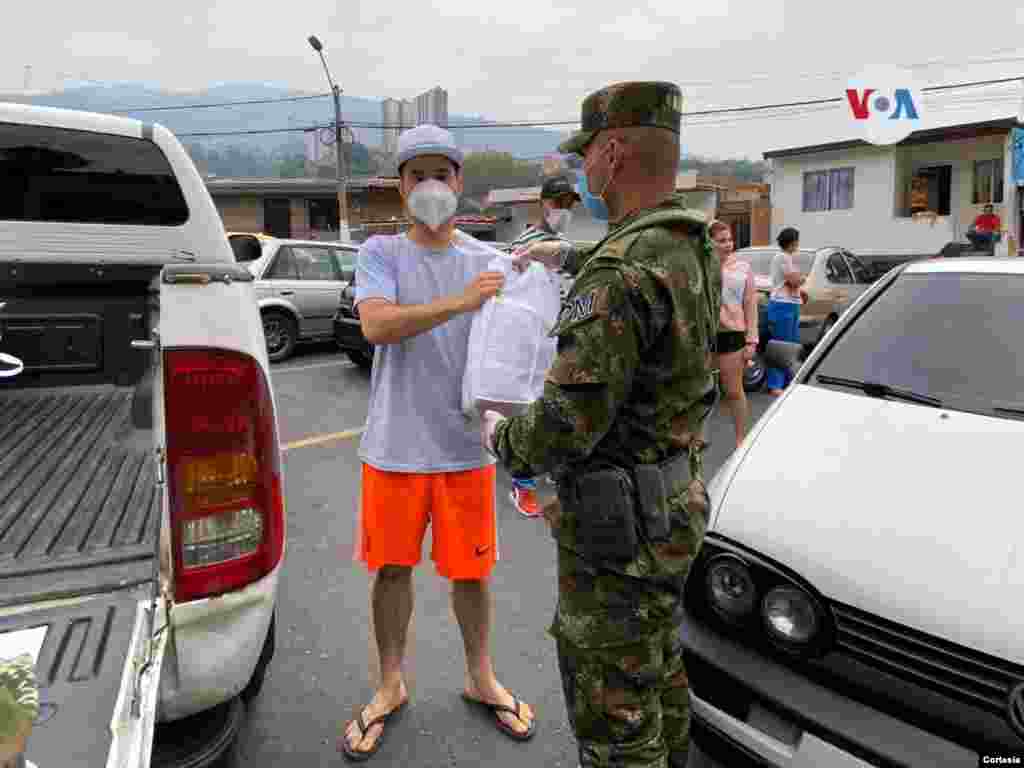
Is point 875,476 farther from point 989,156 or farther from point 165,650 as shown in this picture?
point 989,156

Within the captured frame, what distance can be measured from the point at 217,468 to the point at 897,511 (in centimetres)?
167

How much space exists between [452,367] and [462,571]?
650 millimetres

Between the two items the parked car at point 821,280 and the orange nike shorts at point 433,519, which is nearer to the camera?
the orange nike shorts at point 433,519

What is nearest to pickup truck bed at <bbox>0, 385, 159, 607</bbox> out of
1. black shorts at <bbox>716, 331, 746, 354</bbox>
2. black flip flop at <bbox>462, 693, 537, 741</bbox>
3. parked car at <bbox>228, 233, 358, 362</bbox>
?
black flip flop at <bbox>462, 693, 537, 741</bbox>

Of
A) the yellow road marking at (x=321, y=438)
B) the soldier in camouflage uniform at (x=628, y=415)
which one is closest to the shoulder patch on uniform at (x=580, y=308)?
the soldier in camouflage uniform at (x=628, y=415)

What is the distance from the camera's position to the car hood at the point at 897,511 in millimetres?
1748

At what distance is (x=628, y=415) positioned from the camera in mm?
1752

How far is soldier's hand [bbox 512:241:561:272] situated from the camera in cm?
196

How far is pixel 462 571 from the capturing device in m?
2.49

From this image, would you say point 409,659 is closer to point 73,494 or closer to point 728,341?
point 73,494

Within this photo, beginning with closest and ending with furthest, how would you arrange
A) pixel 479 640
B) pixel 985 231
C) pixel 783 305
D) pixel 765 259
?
pixel 479 640, pixel 783 305, pixel 765 259, pixel 985 231

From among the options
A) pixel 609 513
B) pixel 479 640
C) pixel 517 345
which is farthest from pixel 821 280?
pixel 609 513

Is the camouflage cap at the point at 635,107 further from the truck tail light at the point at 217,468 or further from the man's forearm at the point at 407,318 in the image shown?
the truck tail light at the point at 217,468

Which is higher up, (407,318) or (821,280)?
(821,280)
